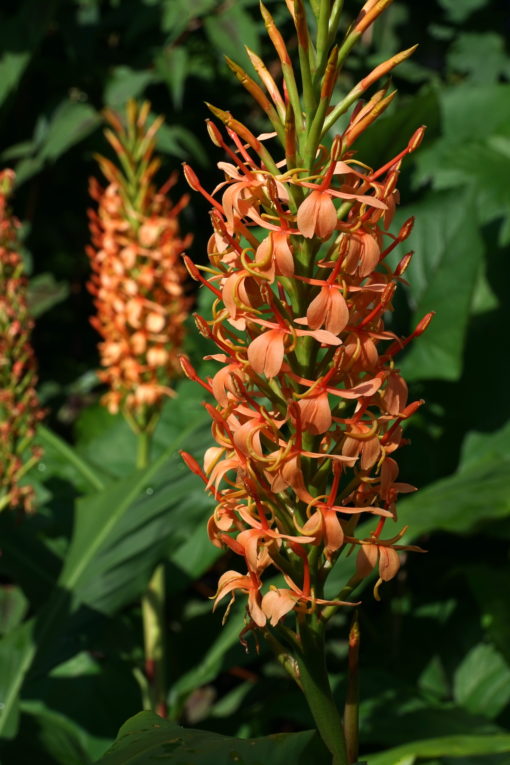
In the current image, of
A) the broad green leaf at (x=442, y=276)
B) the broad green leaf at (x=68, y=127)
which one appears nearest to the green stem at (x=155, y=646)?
the broad green leaf at (x=442, y=276)

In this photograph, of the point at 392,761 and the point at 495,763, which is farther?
the point at 495,763

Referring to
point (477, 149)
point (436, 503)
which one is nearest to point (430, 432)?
point (436, 503)

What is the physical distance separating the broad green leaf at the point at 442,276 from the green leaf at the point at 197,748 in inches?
55.2

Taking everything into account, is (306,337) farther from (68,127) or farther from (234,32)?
(68,127)

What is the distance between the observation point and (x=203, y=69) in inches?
115

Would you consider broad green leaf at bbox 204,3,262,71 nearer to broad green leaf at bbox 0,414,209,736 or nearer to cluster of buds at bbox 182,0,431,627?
broad green leaf at bbox 0,414,209,736

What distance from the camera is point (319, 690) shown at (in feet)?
3.01

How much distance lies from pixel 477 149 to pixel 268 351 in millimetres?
2262

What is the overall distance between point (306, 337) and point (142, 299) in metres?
1.02

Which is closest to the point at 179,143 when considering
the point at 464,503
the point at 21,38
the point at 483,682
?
the point at 21,38

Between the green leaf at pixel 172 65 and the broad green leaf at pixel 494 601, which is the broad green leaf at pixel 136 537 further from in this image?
the green leaf at pixel 172 65

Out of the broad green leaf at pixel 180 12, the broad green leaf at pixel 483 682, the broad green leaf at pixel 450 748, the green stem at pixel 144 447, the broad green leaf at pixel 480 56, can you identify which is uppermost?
the broad green leaf at pixel 180 12

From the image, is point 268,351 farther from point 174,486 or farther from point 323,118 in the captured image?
point 174,486

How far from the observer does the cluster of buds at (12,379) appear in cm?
161
